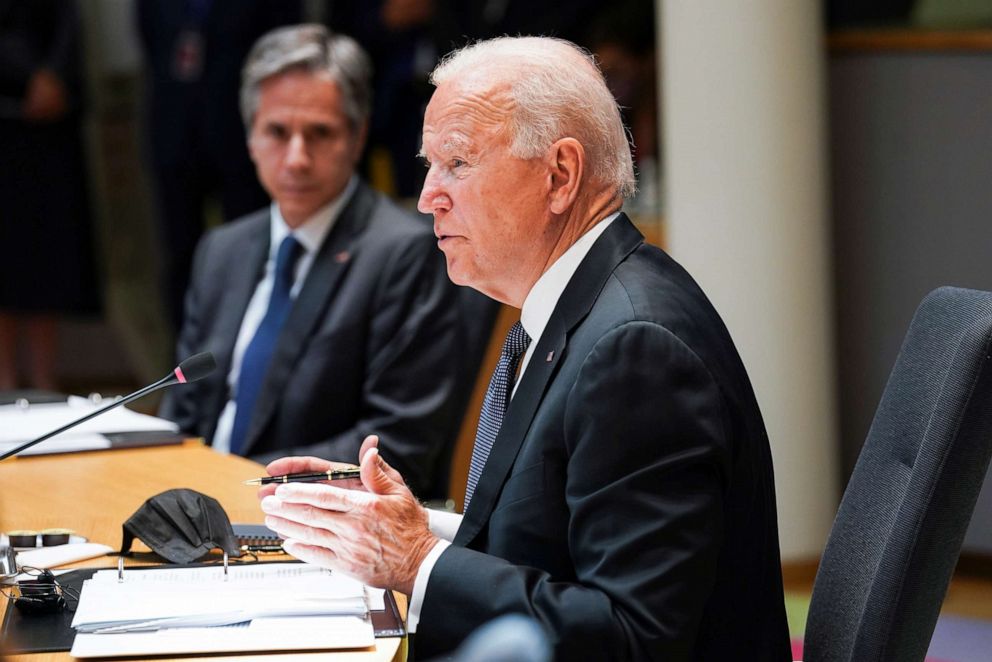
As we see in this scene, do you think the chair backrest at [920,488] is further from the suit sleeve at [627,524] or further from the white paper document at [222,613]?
the white paper document at [222,613]

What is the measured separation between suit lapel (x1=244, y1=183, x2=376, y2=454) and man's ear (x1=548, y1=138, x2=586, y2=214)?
1367mm

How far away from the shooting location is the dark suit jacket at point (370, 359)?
312 centimetres

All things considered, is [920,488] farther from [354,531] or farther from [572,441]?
[354,531]

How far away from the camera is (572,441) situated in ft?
5.61

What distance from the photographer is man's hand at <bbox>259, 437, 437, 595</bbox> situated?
173 cm

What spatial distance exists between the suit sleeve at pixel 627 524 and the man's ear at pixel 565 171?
236 millimetres

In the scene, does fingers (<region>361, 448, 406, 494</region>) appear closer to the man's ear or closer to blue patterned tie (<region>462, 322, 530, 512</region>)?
blue patterned tie (<region>462, 322, 530, 512</region>)

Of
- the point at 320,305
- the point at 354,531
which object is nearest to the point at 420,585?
the point at 354,531

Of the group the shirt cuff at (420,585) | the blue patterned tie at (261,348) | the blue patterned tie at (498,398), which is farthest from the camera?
the blue patterned tie at (261,348)

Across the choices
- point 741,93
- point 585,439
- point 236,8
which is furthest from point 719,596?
point 236,8

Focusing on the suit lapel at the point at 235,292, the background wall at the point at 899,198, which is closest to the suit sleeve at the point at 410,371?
the suit lapel at the point at 235,292

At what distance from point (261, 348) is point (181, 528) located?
3.78 ft

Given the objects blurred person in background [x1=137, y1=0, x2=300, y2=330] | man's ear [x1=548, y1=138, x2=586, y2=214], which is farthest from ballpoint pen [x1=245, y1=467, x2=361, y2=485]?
blurred person in background [x1=137, y1=0, x2=300, y2=330]

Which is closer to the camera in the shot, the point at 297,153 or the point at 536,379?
the point at 536,379
